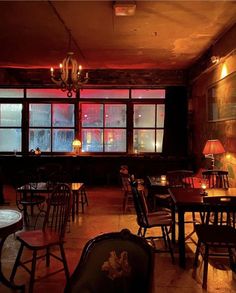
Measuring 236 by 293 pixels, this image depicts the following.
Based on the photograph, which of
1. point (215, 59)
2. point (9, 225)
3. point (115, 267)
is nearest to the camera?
point (115, 267)

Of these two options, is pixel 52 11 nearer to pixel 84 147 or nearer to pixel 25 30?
pixel 25 30

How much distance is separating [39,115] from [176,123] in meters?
3.61

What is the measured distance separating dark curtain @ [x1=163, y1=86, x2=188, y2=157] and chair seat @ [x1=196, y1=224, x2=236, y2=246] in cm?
504

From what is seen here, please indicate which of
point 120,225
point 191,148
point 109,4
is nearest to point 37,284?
point 120,225

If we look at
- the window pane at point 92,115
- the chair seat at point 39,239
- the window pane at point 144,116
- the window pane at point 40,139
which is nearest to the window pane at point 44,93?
the window pane at point 92,115

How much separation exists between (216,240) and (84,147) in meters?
5.92

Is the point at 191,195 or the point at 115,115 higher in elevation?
the point at 115,115

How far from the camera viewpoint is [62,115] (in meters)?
8.49

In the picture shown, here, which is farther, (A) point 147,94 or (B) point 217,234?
Result: (A) point 147,94

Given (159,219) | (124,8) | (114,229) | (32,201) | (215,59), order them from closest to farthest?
(159,219) < (124,8) < (114,229) < (32,201) < (215,59)

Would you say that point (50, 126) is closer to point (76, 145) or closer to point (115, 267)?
point (76, 145)

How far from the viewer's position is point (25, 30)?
5070mm

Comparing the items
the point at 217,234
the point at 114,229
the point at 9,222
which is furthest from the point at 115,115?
the point at 9,222

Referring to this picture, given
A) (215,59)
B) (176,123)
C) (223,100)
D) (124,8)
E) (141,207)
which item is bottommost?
(141,207)
